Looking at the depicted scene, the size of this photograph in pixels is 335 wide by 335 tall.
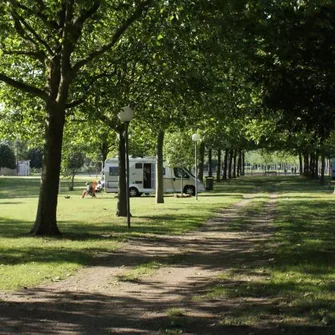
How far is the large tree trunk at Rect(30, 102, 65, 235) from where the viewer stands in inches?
501

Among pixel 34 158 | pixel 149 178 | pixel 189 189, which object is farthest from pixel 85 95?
pixel 34 158

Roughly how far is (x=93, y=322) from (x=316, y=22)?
551cm

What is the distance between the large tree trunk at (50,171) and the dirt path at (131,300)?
2816 mm

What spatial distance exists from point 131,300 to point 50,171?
21.8 feet

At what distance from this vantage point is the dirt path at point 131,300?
219 inches

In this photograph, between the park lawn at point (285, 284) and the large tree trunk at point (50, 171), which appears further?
the large tree trunk at point (50, 171)

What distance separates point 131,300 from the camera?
6.73 metres

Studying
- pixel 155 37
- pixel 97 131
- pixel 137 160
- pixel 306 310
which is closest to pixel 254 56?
pixel 155 37

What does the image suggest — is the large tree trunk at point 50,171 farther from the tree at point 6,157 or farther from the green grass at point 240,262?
the tree at point 6,157

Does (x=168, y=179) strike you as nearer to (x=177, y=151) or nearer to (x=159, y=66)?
(x=177, y=151)

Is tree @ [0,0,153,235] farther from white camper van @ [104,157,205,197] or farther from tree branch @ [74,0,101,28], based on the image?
white camper van @ [104,157,205,197]

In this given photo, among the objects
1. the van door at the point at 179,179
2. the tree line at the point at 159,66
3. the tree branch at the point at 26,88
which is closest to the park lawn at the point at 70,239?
the tree line at the point at 159,66

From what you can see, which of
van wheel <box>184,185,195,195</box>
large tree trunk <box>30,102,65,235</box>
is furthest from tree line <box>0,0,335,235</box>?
van wheel <box>184,185,195,195</box>

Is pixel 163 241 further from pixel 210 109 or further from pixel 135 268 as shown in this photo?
pixel 210 109
